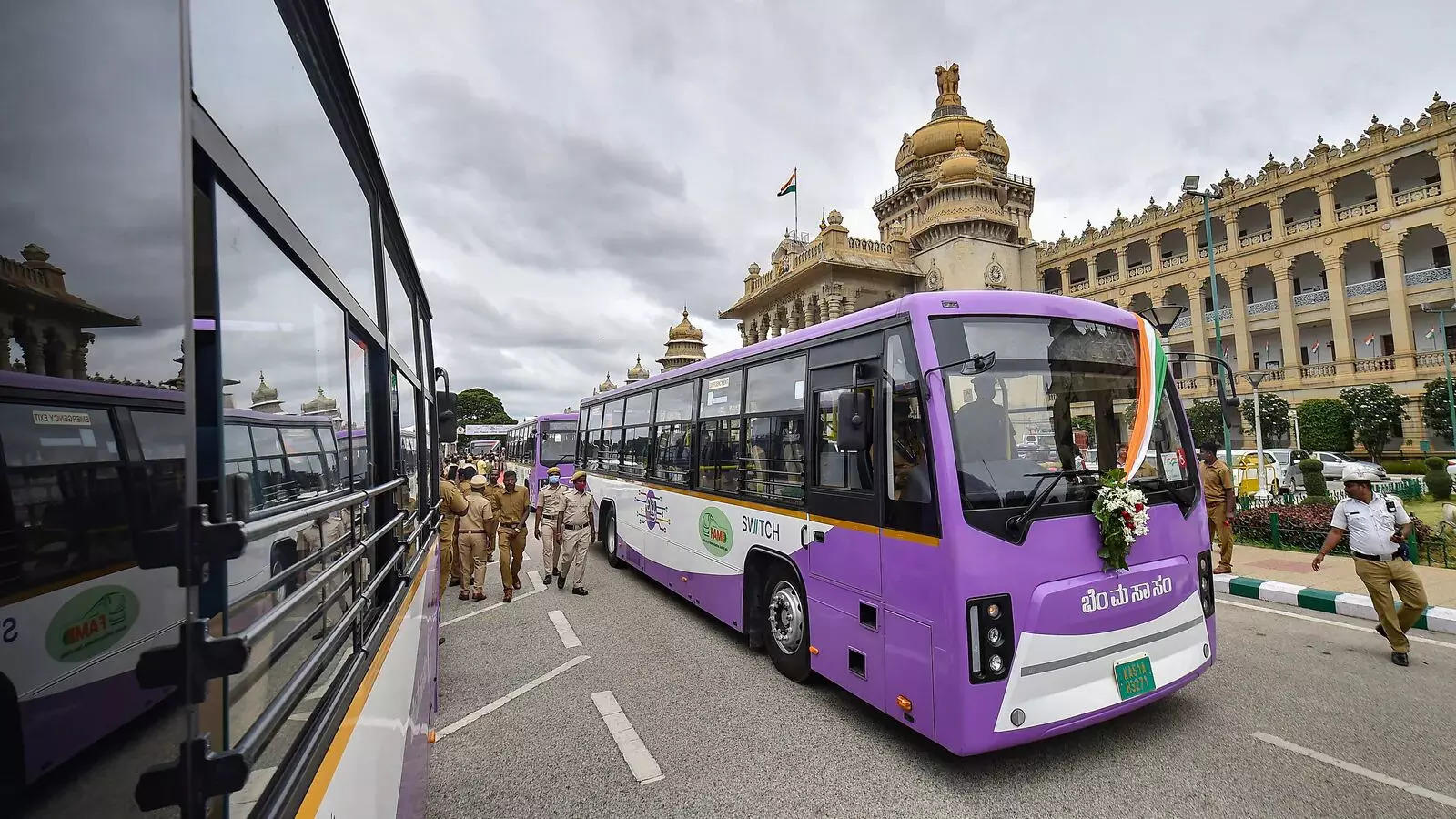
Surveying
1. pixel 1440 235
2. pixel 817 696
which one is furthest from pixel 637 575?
pixel 1440 235

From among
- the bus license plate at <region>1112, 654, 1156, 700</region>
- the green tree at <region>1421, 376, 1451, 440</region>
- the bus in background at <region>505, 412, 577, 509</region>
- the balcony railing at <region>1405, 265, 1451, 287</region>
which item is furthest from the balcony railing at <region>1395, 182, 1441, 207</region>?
the bus license plate at <region>1112, 654, 1156, 700</region>

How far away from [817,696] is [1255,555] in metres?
8.78

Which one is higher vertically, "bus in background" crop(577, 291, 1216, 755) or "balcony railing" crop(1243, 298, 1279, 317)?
"balcony railing" crop(1243, 298, 1279, 317)

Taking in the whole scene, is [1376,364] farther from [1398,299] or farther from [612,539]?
[612,539]

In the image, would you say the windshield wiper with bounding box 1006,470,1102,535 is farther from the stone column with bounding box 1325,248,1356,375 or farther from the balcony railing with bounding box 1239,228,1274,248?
the balcony railing with bounding box 1239,228,1274,248

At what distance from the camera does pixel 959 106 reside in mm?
48312

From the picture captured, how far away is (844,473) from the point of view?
15.2 feet

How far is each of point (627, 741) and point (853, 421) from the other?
2551 mm

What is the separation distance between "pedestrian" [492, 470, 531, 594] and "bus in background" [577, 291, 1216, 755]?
473 cm

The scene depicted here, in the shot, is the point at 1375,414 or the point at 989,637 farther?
the point at 1375,414

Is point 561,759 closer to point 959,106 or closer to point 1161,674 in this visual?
point 1161,674

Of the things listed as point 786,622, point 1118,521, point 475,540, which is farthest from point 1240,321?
point 475,540

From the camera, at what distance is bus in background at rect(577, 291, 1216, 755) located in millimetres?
3609

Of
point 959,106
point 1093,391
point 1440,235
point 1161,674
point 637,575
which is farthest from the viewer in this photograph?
point 959,106
